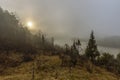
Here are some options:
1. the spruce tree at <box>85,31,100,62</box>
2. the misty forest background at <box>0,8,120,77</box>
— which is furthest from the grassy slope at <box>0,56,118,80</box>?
the spruce tree at <box>85,31,100,62</box>

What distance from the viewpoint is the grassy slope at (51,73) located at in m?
110

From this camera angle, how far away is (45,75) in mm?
113750

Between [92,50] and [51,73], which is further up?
[92,50]

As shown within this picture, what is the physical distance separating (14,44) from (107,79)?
77321 mm

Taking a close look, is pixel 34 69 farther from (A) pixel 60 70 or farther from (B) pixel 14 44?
(B) pixel 14 44

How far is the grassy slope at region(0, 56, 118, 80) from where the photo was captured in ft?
359

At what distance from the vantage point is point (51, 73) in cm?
11756

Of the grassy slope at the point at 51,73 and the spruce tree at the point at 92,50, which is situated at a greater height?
the spruce tree at the point at 92,50

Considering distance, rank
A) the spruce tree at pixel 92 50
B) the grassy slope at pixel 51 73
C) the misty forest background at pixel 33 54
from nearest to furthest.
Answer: the grassy slope at pixel 51 73 → the misty forest background at pixel 33 54 → the spruce tree at pixel 92 50

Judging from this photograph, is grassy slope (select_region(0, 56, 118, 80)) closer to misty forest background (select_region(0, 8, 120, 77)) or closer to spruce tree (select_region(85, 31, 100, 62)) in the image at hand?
misty forest background (select_region(0, 8, 120, 77))

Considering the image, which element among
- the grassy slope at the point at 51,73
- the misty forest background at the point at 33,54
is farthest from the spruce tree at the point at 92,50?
the grassy slope at the point at 51,73

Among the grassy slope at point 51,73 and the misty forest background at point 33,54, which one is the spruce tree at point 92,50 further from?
the grassy slope at point 51,73

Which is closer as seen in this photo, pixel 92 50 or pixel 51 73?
pixel 51 73

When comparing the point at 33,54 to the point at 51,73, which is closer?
the point at 51,73
